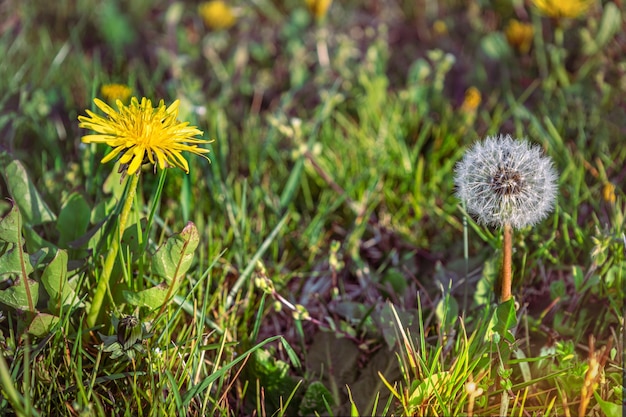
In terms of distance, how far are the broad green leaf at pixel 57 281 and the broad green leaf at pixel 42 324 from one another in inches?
1.7

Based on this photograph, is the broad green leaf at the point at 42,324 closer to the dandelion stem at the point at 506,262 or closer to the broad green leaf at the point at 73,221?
the broad green leaf at the point at 73,221

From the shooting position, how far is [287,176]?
8.21 feet

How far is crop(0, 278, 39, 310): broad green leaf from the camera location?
1581mm

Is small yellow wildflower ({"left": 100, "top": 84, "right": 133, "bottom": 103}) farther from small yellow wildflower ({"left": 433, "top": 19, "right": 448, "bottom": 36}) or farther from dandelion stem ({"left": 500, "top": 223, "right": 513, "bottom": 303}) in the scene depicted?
small yellow wildflower ({"left": 433, "top": 19, "right": 448, "bottom": 36})

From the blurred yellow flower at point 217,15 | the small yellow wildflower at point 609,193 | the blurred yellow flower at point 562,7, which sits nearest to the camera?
the small yellow wildflower at point 609,193

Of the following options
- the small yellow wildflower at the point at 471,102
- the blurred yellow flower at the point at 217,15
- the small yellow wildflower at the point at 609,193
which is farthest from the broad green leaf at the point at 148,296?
the blurred yellow flower at the point at 217,15

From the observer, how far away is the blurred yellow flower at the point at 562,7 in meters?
2.98

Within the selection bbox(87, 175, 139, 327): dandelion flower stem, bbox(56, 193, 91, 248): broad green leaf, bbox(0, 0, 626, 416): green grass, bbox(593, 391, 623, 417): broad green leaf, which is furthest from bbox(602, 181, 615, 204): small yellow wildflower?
bbox(56, 193, 91, 248): broad green leaf

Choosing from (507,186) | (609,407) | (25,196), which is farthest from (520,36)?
(25,196)

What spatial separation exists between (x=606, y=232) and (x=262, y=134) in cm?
147

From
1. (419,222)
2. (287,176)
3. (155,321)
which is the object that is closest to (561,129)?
(419,222)

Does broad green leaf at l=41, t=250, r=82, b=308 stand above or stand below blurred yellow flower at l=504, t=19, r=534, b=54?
below

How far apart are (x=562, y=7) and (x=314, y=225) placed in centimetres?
165

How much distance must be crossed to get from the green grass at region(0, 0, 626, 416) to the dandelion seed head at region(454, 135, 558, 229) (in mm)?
159
